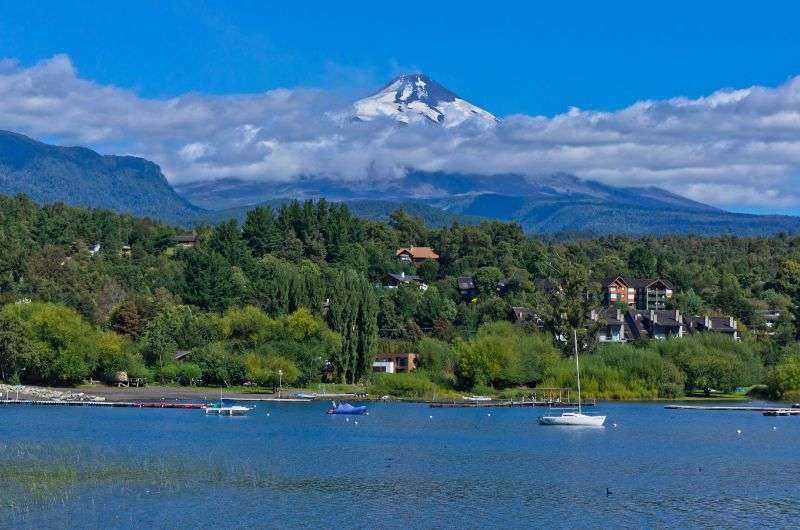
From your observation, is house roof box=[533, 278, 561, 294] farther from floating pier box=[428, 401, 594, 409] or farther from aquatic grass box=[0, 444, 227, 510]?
aquatic grass box=[0, 444, 227, 510]

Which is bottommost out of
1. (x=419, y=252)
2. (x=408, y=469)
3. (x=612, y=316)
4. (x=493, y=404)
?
(x=408, y=469)

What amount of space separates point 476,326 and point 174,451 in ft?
254

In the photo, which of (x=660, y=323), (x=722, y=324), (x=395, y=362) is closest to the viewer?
(x=395, y=362)

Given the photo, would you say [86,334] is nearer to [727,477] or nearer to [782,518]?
[727,477]

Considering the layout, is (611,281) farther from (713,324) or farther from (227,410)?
(227,410)

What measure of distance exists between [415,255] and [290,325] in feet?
240

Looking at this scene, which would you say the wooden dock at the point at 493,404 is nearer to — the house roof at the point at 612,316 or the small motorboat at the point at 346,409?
the small motorboat at the point at 346,409

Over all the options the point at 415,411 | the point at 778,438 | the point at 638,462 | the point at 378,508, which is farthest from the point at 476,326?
the point at 378,508

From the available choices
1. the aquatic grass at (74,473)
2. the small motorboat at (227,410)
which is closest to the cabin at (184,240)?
the small motorboat at (227,410)

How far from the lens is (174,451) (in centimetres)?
6016

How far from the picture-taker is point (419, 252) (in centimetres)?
18350

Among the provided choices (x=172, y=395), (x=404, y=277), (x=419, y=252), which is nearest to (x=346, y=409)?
(x=172, y=395)

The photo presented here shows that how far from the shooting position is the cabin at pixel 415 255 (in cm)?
17888

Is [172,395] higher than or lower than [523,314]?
lower
